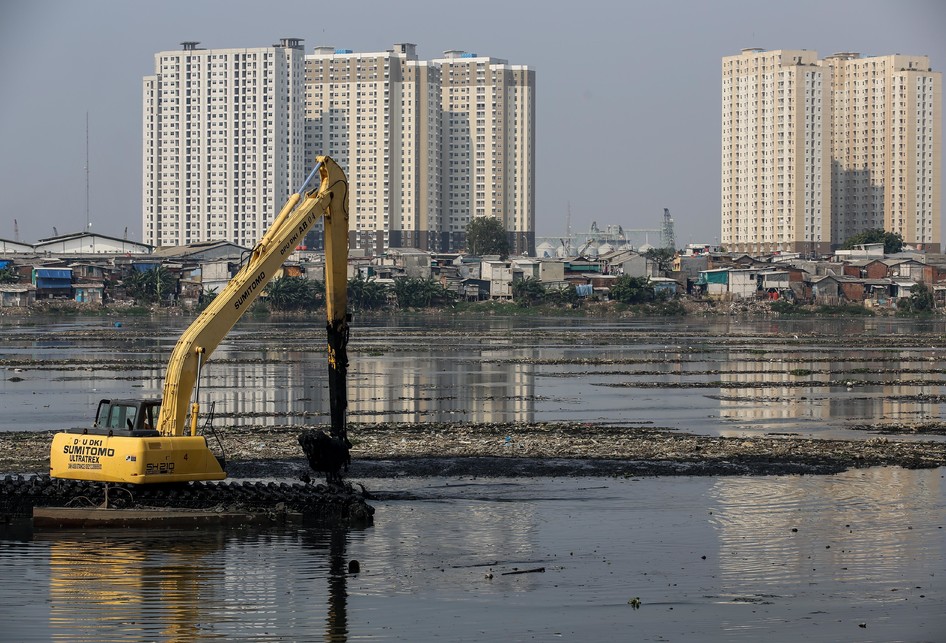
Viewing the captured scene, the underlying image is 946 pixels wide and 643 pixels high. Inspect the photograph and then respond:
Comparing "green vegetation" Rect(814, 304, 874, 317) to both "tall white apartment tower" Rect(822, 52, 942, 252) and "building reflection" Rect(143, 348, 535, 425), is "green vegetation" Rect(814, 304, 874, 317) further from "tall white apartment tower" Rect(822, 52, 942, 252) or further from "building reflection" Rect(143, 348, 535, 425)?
"tall white apartment tower" Rect(822, 52, 942, 252)

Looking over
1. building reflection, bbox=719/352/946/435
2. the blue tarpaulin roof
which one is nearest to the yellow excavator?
building reflection, bbox=719/352/946/435

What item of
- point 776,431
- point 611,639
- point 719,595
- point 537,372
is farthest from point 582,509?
point 537,372

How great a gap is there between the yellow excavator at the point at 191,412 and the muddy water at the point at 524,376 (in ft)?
44.7

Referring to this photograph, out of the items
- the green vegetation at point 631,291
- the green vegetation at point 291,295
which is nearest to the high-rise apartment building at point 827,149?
the green vegetation at point 631,291

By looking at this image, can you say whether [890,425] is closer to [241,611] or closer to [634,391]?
[634,391]

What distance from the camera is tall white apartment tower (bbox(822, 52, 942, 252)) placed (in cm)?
19238

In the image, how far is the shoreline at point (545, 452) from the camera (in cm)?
2750

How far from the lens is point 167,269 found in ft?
414

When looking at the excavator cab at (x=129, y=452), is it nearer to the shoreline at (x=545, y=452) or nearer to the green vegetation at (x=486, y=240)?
the shoreline at (x=545, y=452)

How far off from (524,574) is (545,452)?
35.9 feet

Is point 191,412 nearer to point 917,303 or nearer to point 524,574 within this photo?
point 524,574

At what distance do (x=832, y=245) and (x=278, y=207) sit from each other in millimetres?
80779

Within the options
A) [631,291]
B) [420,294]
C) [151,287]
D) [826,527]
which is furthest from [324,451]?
[631,291]

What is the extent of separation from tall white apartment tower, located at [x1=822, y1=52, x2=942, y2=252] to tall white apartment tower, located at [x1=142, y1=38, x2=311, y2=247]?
7867 cm
